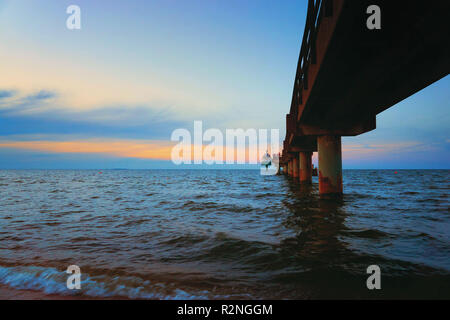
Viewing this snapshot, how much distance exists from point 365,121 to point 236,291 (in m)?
14.6

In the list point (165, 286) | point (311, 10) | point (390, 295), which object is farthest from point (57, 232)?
point (311, 10)

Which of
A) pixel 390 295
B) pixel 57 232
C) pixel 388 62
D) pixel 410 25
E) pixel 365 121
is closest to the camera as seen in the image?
pixel 390 295

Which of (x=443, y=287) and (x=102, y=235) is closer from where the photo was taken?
(x=443, y=287)

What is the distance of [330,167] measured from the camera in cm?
1611

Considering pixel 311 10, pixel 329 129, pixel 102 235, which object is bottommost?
pixel 102 235

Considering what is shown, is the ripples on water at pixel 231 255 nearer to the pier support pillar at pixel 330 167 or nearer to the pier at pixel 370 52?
the pier at pixel 370 52

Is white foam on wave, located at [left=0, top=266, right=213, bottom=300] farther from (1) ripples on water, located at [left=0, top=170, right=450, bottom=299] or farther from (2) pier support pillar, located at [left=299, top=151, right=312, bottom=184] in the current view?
(2) pier support pillar, located at [left=299, top=151, right=312, bottom=184]

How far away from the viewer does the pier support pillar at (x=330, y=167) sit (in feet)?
52.7

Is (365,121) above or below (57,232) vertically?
above

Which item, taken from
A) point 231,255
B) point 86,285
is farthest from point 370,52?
point 86,285

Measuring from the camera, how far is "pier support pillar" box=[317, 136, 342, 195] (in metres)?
16.1

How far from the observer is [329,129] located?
16.0 metres
